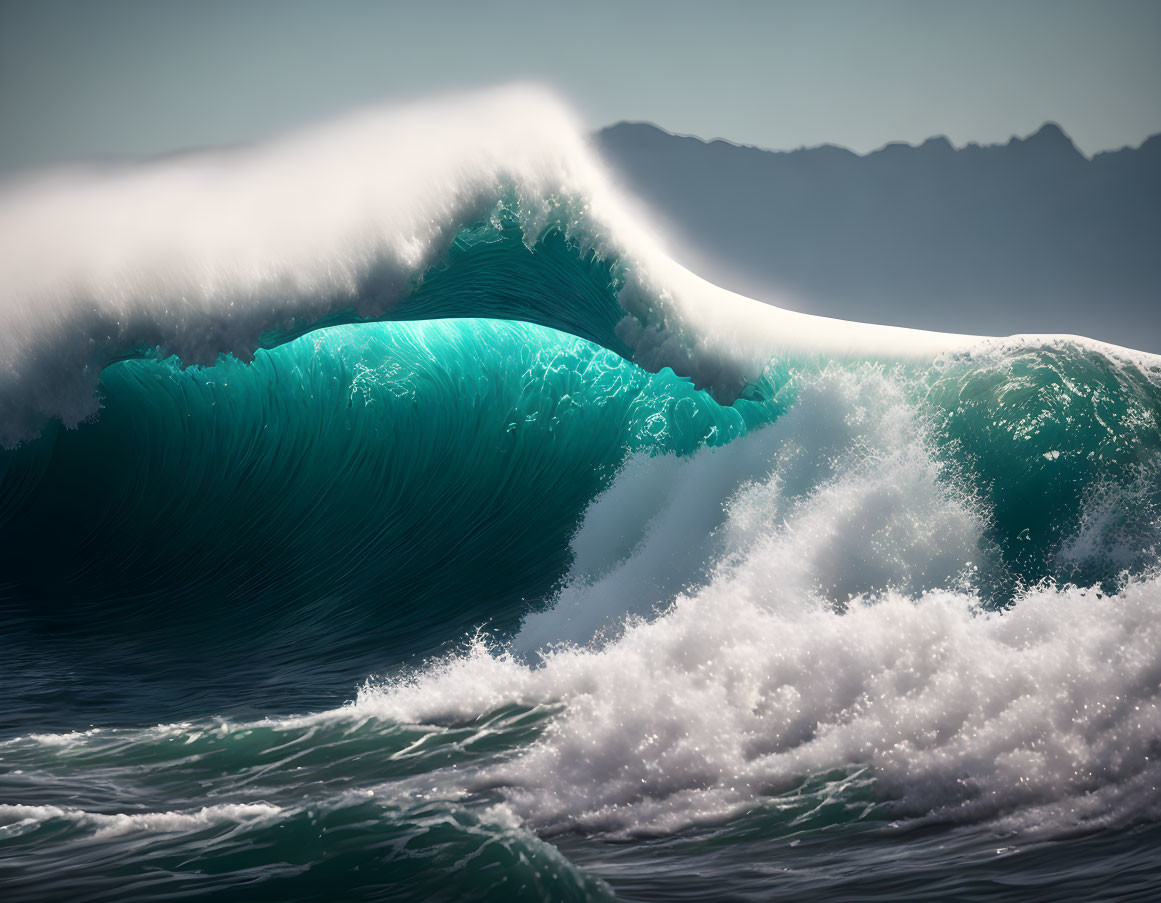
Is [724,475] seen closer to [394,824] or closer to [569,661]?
[569,661]

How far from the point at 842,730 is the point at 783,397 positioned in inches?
151

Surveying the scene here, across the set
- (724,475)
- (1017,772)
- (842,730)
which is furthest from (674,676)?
(724,475)

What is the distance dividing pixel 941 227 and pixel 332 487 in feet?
49.8

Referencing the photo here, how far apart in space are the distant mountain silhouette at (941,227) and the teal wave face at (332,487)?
7.40 meters

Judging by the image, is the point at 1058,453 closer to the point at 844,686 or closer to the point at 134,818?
the point at 844,686

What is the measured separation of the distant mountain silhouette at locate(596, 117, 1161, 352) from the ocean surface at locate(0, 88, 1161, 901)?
7.81 m

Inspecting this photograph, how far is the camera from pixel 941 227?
744 inches

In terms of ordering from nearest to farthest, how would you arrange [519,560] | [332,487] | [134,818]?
[134,818] → [519,560] → [332,487]

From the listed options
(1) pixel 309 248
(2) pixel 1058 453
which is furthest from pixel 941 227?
(1) pixel 309 248

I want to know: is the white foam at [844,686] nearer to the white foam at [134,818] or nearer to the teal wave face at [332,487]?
the white foam at [134,818]

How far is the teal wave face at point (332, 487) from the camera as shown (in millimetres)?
7344

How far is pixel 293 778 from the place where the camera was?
14.9 ft

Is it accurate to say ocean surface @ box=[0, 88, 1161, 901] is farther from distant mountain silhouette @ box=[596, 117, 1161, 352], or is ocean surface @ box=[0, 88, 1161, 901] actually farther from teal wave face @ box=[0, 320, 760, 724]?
distant mountain silhouette @ box=[596, 117, 1161, 352]

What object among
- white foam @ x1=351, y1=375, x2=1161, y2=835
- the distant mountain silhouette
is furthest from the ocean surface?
the distant mountain silhouette
